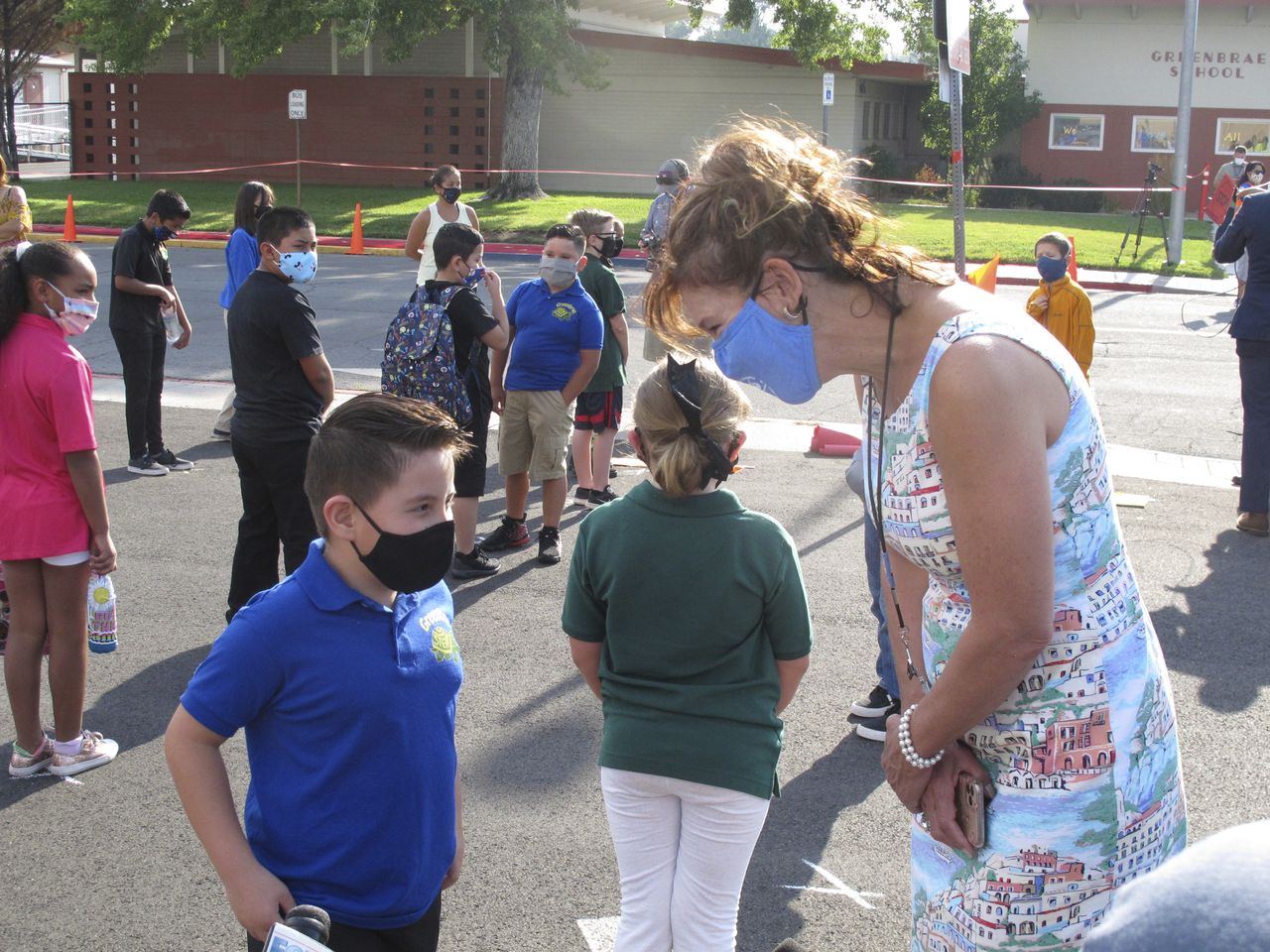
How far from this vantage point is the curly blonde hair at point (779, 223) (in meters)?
2.05

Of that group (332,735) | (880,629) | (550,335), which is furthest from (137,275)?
(332,735)

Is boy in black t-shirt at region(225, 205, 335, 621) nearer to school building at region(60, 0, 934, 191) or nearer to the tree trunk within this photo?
the tree trunk

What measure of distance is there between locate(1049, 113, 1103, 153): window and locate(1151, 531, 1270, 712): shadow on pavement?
3323 centimetres

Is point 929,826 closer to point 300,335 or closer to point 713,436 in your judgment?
point 713,436

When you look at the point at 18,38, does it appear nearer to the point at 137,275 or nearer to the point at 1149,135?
the point at 1149,135

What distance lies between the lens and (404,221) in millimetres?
26109

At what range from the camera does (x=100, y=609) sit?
185 inches

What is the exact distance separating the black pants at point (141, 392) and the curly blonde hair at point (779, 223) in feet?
25.3

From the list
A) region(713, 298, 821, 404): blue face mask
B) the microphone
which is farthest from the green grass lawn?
the microphone

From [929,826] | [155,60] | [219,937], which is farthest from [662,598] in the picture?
[155,60]

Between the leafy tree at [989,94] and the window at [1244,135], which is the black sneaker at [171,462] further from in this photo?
the window at [1244,135]

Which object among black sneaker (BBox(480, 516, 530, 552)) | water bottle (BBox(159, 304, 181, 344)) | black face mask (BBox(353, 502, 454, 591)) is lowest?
black sneaker (BBox(480, 516, 530, 552))

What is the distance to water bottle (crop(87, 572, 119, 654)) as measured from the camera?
4.69 metres

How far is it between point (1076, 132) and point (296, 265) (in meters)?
36.6
